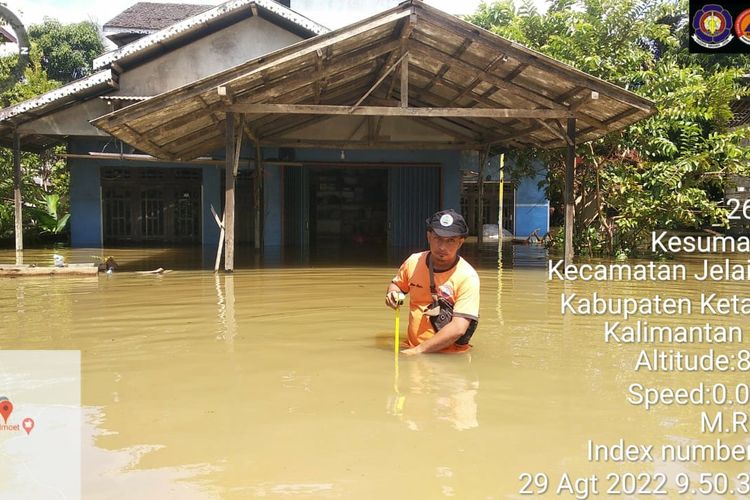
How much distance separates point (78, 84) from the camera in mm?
13672

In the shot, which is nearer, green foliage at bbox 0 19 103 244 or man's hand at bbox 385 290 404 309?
man's hand at bbox 385 290 404 309

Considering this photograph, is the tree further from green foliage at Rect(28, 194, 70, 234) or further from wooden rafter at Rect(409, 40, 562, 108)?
wooden rafter at Rect(409, 40, 562, 108)

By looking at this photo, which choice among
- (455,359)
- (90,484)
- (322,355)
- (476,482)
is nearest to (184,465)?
(90,484)

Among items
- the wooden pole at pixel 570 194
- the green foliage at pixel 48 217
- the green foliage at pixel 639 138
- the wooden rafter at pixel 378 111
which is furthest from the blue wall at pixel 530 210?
the green foliage at pixel 48 217

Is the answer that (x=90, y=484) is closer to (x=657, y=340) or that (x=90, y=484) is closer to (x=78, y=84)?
(x=657, y=340)

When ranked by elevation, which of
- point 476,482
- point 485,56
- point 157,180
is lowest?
point 476,482

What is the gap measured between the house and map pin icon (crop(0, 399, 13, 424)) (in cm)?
506

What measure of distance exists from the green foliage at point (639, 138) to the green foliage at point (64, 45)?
20.8m

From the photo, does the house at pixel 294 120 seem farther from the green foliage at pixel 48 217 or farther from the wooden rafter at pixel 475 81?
the green foliage at pixel 48 217

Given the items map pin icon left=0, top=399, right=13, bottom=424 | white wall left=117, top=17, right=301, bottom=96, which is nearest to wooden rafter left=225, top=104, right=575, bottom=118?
white wall left=117, top=17, right=301, bottom=96

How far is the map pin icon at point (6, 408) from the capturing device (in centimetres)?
334

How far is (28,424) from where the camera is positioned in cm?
323

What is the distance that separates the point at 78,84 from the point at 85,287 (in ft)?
24.1

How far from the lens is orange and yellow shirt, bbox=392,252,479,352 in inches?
169
